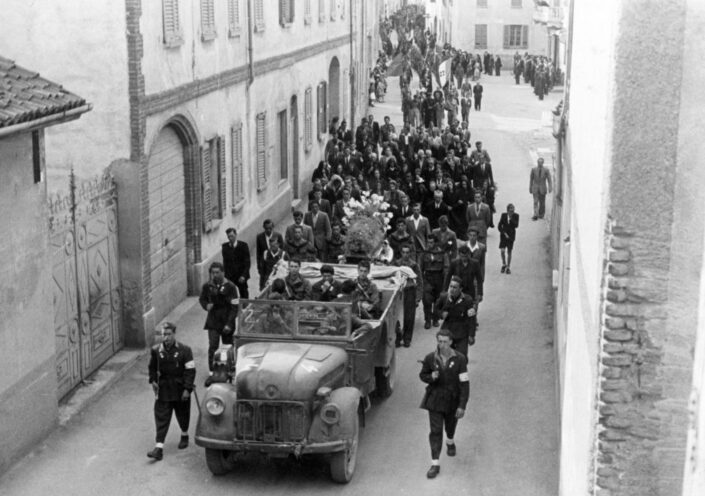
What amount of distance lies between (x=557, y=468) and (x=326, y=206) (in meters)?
9.69

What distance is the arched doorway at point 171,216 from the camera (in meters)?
19.0

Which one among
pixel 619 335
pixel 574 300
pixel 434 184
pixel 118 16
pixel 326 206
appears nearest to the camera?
pixel 619 335

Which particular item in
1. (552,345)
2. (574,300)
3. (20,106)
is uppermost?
(20,106)

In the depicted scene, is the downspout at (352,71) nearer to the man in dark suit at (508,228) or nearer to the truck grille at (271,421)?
the man in dark suit at (508,228)

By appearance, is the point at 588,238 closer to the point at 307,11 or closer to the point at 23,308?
the point at 23,308

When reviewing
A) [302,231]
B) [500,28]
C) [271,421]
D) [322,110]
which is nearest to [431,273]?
[302,231]

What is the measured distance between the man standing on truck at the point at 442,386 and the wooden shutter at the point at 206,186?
9197mm

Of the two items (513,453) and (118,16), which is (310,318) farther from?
(118,16)

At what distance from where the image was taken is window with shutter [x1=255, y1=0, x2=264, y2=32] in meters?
25.7

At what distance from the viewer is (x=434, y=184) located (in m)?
24.0

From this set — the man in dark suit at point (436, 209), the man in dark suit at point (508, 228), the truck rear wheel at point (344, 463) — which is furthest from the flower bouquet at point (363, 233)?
the truck rear wheel at point (344, 463)

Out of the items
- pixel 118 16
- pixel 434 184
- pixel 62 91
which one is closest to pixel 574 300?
pixel 62 91

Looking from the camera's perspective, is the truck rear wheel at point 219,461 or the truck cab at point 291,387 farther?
the truck rear wheel at point 219,461

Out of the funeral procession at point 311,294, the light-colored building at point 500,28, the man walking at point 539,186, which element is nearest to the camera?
the funeral procession at point 311,294
